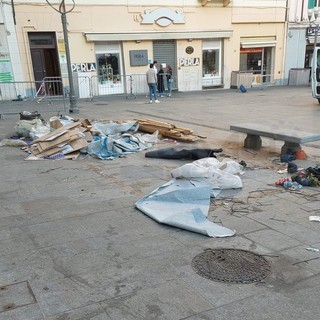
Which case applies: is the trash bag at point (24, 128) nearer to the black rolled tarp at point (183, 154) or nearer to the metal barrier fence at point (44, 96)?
the black rolled tarp at point (183, 154)

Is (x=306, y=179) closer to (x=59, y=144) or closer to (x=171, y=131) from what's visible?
(x=171, y=131)

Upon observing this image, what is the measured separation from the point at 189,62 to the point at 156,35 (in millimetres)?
2881

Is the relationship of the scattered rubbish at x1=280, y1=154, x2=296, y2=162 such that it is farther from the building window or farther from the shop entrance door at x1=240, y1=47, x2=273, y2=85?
the building window

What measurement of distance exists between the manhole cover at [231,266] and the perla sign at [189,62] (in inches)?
832

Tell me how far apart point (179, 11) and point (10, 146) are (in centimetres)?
1702

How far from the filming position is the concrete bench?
7128 mm

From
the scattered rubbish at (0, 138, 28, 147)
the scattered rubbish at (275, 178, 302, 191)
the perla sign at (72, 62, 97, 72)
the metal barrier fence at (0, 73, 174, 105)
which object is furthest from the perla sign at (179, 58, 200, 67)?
the scattered rubbish at (275, 178, 302, 191)

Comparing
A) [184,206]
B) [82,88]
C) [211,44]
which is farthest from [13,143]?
[211,44]

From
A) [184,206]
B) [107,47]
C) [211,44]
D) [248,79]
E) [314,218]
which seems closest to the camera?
[314,218]

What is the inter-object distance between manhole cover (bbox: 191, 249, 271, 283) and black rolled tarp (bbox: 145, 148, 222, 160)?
359 cm

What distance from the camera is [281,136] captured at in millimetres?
7398

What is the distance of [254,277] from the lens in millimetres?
3326

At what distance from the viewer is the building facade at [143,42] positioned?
1970cm

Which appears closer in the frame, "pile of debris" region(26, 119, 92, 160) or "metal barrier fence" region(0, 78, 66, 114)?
"pile of debris" region(26, 119, 92, 160)
